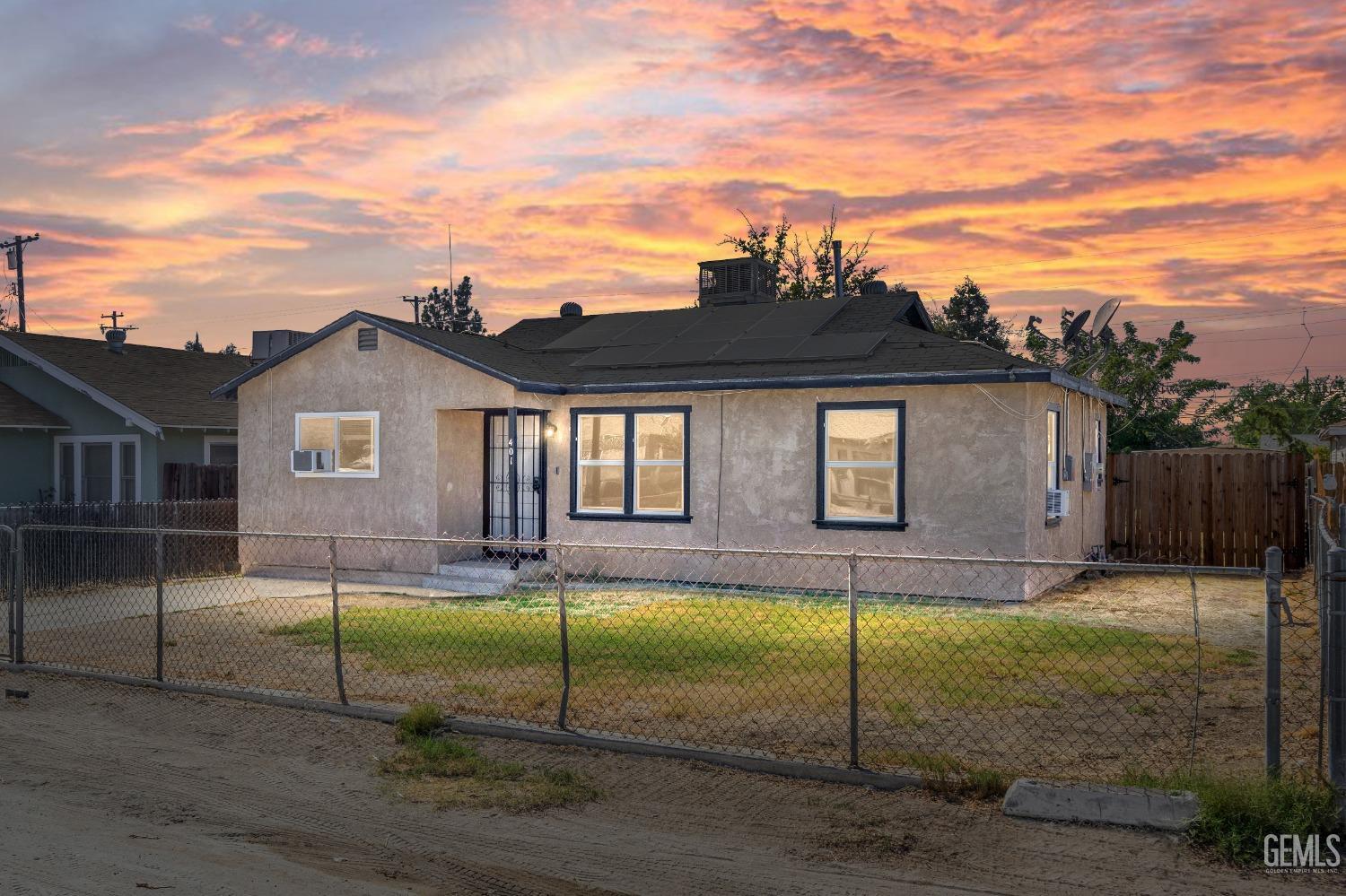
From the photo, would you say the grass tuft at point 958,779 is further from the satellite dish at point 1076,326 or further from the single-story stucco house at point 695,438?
the satellite dish at point 1076,326

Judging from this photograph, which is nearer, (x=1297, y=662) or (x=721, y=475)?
(x=1297, y=662)

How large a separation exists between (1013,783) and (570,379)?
1234 cm

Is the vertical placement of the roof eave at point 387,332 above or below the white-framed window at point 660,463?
above

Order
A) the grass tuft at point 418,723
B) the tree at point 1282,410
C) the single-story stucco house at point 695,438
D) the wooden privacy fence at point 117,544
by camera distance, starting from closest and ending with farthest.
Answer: the grass tuft at point 418,723 → the single-story stucco house at point 695,438 → the wooden privacy fence at point 117,544 → the tree at point 1282,410

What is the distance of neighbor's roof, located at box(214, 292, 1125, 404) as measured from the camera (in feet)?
49.1

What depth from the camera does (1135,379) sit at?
30.8 metres

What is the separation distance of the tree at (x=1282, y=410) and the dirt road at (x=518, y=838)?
74.7 feet

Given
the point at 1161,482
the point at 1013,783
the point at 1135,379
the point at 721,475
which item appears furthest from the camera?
the point at 1135,379

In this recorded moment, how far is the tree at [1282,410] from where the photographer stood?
3250cm

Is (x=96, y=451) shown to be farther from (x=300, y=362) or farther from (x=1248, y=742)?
(x=1248, y=742)

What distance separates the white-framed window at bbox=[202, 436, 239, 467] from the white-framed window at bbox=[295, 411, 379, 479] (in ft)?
18.6

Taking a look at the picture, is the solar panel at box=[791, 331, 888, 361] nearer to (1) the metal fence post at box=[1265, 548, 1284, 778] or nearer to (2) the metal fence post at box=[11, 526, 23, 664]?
(2) the metal fence post at box=[11, 526, 23, 664]

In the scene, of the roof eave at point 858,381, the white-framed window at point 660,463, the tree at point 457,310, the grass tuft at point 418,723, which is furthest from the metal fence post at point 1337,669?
the tree at point 457,310

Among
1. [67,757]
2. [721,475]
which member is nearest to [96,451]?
[721,475]
